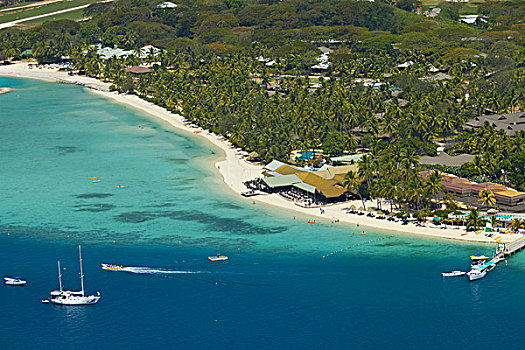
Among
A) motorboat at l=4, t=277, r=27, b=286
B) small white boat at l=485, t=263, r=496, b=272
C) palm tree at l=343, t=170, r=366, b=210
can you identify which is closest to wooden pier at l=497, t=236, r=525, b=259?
small white boat at l=485, t=263, r=496, b=272

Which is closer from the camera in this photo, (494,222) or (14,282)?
(14,282)

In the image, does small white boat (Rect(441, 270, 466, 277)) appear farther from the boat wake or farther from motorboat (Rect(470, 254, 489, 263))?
the boat wake

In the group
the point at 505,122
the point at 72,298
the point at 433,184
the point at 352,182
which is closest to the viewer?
the point at 72,298

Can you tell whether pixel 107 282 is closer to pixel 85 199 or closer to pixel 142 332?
pixel 142 332

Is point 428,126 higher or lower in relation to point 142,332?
higher

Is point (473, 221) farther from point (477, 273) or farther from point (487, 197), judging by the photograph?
point (477, 273)

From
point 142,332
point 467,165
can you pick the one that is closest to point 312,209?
point 467,165

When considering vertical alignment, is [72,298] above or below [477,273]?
above

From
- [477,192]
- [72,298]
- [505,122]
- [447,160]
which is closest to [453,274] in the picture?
[477,192]
